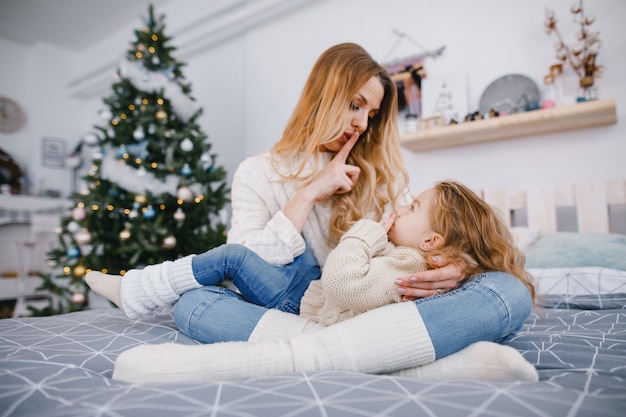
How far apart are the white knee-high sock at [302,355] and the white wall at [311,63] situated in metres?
1.84

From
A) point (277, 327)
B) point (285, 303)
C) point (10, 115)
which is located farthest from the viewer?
point (10, 115)

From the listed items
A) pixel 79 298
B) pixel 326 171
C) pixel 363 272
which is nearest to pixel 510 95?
pixel 326 171

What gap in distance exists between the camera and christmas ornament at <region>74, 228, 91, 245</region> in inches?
90.5

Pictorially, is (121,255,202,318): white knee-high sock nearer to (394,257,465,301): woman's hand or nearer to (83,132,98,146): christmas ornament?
(394,257,465,301): woman's hand

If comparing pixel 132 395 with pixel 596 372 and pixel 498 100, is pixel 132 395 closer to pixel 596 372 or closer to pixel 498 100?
pixel 596 372

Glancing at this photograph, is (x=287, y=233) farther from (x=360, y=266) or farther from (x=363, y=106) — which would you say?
(x=363, y=106)

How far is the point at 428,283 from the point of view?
2.91ft

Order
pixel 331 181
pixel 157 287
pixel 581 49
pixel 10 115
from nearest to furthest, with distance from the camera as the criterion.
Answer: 1. pixel 157 287
2. pixel 331 181
3. pixel 581 49
4. pixel 10 115

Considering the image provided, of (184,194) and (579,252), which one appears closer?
(579,252)

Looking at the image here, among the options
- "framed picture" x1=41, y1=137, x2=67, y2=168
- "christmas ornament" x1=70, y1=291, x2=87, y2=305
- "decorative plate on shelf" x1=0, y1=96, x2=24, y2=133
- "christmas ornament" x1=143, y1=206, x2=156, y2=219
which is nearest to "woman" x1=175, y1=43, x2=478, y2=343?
"christmas ornament" x1=143, y1=206, x2=156, y2=219

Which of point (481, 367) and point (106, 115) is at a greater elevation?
point (106, 115)

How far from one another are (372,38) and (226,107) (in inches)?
63.1

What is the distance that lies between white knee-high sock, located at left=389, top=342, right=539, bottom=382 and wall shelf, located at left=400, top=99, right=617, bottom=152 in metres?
1.65

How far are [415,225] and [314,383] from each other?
0.67 metres
